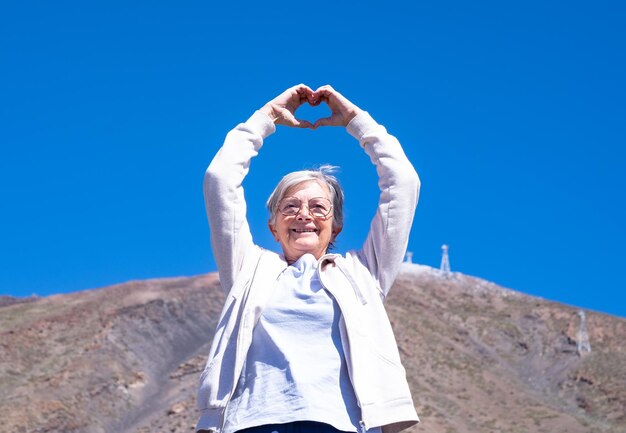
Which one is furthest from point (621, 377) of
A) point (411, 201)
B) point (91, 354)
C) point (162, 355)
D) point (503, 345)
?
point (411, 201)

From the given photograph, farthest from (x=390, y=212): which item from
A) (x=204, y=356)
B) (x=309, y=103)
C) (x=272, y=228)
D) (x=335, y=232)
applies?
(x=204, y=356)

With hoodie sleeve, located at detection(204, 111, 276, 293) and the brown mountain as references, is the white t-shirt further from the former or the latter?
the brown mountain

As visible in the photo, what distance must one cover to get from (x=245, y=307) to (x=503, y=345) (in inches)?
2145

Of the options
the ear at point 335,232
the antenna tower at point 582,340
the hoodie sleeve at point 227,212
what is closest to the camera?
the hoodie sleeve at point 227,212

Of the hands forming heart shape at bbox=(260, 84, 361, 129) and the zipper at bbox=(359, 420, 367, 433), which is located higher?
the hands forming heart shape at bbox=(260, 84, 361, 129)

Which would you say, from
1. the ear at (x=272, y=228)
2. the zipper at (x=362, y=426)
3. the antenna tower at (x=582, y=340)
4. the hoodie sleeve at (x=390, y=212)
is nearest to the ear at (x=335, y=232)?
the hoodie sleeve at (x=390, y=212)

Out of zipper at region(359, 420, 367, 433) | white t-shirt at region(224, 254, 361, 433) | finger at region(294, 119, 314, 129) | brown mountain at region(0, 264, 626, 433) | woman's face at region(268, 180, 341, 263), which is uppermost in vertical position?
brown mountain at region(0, 264, 626, 433)

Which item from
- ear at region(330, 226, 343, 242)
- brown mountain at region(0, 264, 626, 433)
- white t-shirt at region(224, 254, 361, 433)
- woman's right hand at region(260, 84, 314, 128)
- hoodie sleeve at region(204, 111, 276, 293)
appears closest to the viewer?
white t-shirt at region(224, 254, 361, 433)

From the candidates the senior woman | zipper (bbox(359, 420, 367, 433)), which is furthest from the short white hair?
zipper (bbox(359, 420, 367, 433))

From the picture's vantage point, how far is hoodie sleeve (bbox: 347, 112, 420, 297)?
13.1 feet

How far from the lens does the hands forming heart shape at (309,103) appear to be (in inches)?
170

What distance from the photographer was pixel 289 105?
4391 millimetres

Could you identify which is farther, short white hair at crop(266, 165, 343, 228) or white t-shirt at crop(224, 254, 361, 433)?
short white hair at crop(266, 165, 343, 228)

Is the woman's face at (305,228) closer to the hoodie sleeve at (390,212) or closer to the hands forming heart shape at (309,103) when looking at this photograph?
the hoodie sleeve at (390,212)
